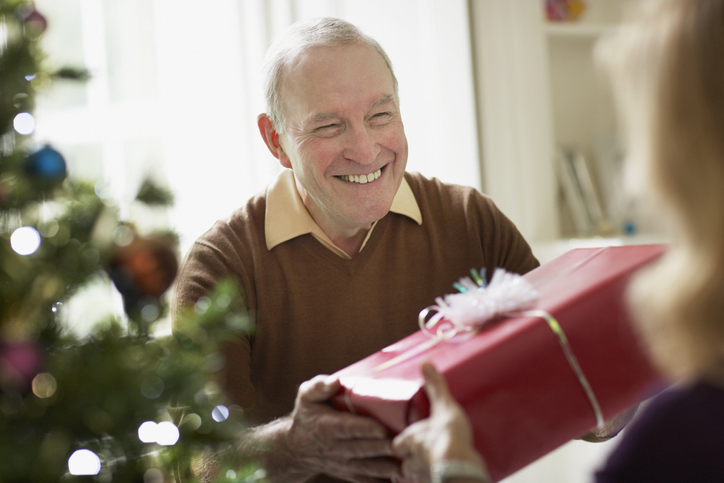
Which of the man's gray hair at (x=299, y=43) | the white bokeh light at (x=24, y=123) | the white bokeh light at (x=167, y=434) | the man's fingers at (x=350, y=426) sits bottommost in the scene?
the man's fingers at (x=350, y=426)

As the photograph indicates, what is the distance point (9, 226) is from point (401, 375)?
1.71ft

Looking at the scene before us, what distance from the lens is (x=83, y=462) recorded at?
0.77 meters

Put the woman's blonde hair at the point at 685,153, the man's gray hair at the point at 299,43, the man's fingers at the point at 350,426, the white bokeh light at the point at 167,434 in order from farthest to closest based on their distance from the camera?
the man's gray hair at the point at 299,43 < the man's fingers at the point at 350,426 < the white bokeh light at the point at 167,434 < the woman's blonde hair at the point at 685,153

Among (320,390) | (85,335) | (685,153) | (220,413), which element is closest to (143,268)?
(85,335)

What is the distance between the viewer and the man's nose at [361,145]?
4.81ft

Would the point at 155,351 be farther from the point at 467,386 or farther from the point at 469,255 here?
the point at 469,255

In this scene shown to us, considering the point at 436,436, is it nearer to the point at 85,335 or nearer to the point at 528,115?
the point at 85,335

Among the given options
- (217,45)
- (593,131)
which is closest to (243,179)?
(217,45)

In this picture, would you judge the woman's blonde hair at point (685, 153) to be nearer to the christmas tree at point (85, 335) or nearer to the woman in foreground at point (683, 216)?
the woman in foreground at point (683, 216)

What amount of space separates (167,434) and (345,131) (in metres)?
0.81

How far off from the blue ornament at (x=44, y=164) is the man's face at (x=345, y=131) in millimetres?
746

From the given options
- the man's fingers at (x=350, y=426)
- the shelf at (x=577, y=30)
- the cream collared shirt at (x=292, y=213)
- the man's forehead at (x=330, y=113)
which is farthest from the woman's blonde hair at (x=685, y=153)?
the shelf at (x=577, y=30)

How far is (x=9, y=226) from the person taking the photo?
79 cm

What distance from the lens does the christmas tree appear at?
0.72m
